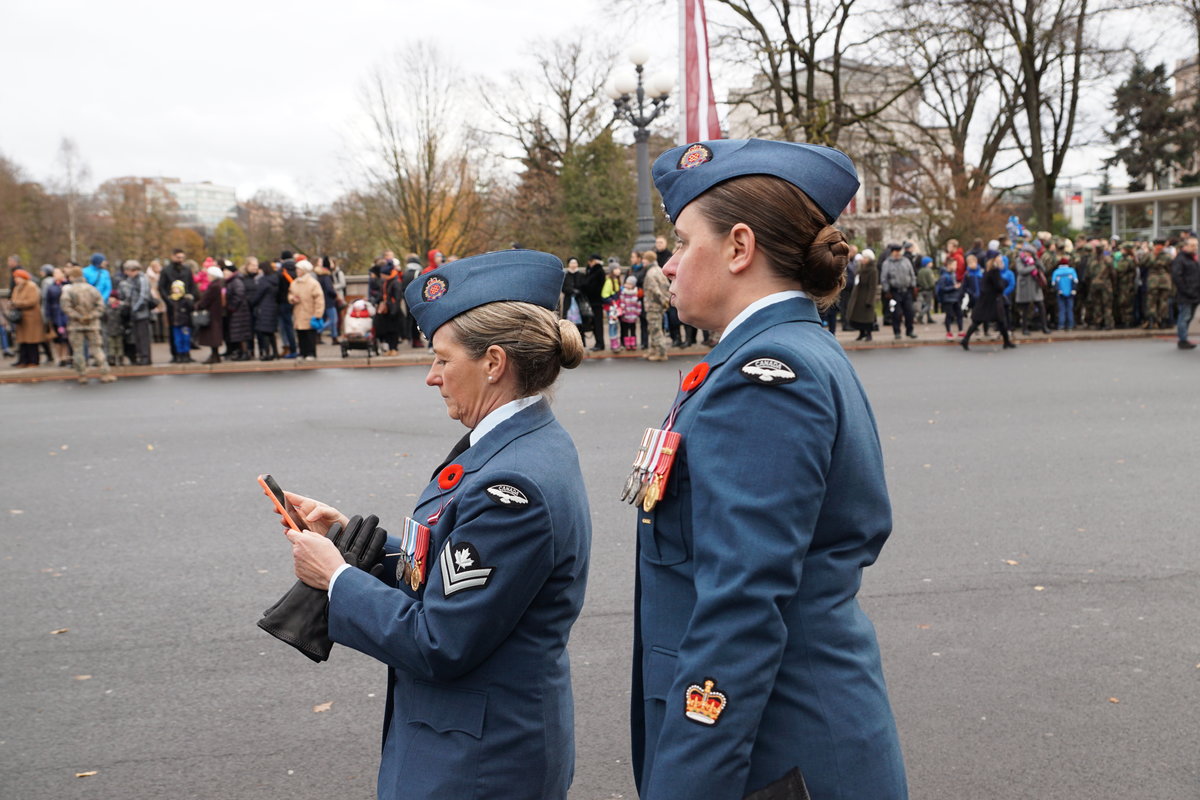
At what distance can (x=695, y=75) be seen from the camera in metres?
11.2

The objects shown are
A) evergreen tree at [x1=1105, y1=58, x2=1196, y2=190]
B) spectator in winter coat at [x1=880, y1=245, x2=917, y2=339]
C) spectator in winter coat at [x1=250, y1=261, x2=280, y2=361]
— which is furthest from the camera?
evergreen tree at [x1=1105, y1=58, x2=1196, y2=190]

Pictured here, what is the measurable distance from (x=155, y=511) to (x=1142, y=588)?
6472 mm

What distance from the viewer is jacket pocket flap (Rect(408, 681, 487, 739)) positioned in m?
2.21

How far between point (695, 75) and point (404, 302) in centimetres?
815

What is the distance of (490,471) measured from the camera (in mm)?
2244

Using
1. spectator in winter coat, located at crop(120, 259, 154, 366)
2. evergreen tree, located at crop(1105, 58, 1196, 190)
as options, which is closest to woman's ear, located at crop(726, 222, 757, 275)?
spectator in winter coat, located at crop(120, 259, 154, 366)

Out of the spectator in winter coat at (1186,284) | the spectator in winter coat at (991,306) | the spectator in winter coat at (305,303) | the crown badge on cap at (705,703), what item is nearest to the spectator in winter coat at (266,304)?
the spectator in winter coat at (305,303)

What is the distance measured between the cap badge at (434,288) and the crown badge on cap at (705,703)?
3.75 ft

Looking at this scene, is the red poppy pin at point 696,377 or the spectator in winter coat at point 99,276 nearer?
the red poppy pin at point 696,377

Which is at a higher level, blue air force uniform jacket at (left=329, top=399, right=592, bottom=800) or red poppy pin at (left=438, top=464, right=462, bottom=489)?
red poppy pin at (left=438, top=464, right=462, bottom=489)

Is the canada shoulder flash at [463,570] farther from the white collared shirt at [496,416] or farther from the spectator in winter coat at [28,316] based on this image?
the spectator in winter coat at [28,316]

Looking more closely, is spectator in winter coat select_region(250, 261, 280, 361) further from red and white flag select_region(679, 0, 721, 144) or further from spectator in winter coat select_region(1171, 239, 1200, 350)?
spectator in winter coat select_region(1171, 239, 1200, 350)

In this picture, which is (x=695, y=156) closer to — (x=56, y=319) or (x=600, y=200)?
(x=56, y=319)

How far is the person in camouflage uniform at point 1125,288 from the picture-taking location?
2294cm
